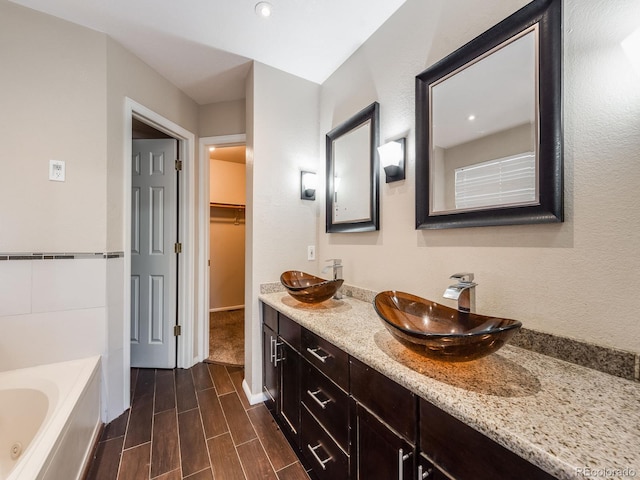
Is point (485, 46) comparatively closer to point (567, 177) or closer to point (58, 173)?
point (567, 177)

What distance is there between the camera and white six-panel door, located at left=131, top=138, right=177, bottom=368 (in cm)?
250

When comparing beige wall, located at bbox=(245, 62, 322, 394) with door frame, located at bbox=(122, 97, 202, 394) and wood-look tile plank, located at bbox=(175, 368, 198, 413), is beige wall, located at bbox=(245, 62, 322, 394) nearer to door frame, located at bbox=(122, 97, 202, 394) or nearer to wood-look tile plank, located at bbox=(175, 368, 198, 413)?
wood-look tile plank, located at bbox=(175, 368, 198, 413)

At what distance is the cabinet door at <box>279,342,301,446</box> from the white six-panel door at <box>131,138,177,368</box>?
1474 mm

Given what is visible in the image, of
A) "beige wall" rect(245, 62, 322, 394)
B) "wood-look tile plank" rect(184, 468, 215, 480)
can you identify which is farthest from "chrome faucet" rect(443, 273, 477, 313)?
"wood-look tile plank" rect(184, 468, 215, 480)

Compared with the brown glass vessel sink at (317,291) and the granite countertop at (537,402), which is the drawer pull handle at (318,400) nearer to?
the granite countertop at (537,402)

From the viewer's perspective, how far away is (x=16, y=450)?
130 cm

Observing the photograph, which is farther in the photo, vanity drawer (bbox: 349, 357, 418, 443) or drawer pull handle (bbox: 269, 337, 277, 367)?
drawer pull handle (bbox: 269, 337, 277, 367)

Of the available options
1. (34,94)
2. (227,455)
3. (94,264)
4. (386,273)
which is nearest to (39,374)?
(94,264)

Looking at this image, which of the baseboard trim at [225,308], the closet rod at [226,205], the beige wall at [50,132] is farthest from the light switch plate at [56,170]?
the baseboard trim at [225,308]

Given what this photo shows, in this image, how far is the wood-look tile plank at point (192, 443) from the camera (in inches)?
55.9

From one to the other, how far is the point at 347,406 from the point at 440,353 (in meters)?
0.49

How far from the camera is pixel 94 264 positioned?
1.73m

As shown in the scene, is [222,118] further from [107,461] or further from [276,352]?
[107,461]

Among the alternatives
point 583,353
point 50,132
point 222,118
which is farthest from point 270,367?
point 222,118
